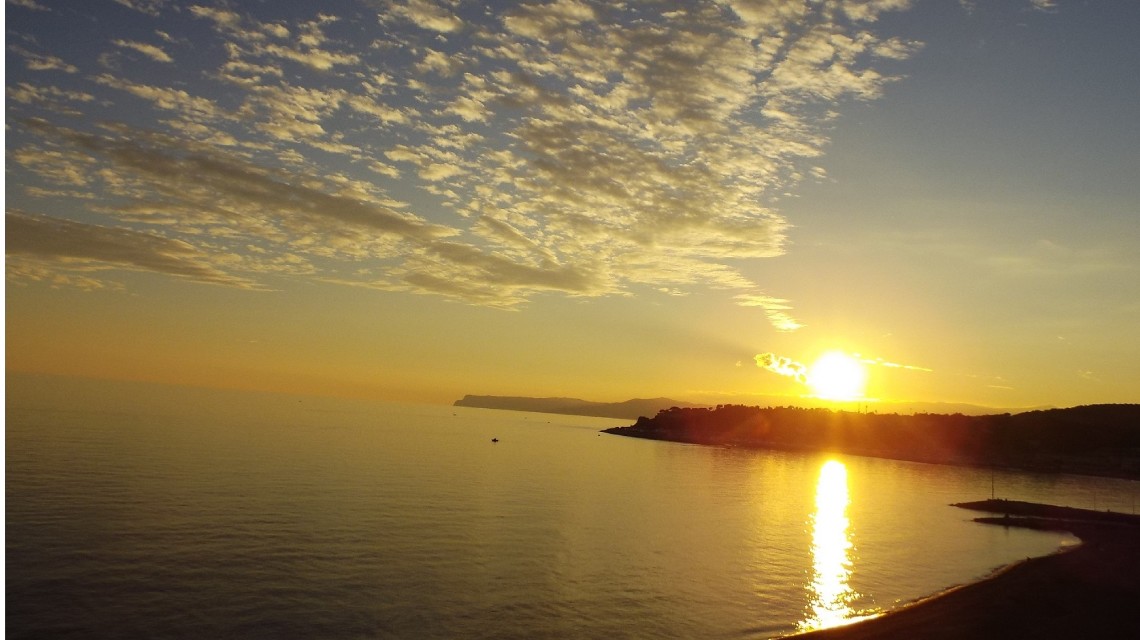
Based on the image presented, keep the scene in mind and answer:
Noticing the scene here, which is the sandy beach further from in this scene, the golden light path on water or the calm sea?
the calm sea

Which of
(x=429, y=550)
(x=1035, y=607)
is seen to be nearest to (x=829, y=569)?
(x=1035, y=607)

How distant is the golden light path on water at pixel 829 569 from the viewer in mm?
35875

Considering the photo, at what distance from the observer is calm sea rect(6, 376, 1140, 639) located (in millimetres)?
32281

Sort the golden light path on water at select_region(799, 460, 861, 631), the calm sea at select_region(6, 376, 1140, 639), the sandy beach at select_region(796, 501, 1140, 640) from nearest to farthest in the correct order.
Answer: the sandy beach at select_region(796, 501, 1140, 640)
the calm sea at select_region(6, 376, 1140, 639)
the golden light path on water at select_region(799, 460, 861, 631)

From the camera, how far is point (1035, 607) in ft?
118

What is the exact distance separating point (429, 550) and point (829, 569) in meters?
26.5

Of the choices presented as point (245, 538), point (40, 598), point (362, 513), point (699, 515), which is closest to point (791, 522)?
point (699, 515)

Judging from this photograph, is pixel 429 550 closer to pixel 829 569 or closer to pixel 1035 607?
pixel 829 569

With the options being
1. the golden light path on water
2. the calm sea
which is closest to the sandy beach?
the golden light path on water

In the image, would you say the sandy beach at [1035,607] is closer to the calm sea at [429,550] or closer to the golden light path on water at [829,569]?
the golden light path on water at [829,569]

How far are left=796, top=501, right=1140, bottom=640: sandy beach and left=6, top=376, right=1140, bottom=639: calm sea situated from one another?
274 centimetres

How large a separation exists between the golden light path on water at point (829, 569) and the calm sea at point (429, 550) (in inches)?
10.9

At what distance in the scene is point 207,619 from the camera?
99.7 ft

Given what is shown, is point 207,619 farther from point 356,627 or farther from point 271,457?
point 271,457
